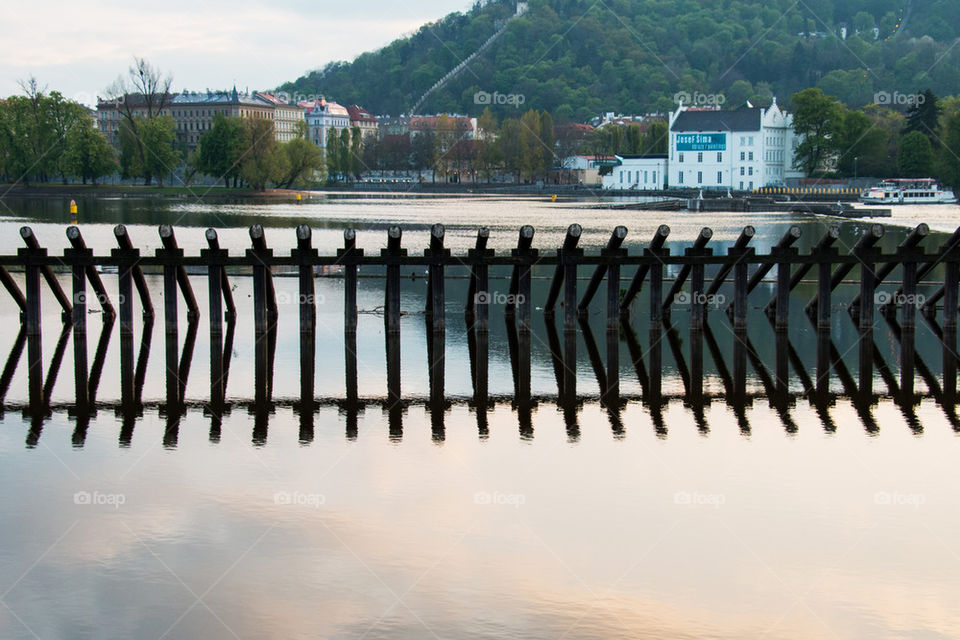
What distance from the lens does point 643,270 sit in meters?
25.5

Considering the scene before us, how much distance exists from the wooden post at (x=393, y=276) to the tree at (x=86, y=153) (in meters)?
127

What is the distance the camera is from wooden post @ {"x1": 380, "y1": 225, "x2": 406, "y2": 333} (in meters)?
22.6

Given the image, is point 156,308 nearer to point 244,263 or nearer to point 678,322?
→ point 244,263

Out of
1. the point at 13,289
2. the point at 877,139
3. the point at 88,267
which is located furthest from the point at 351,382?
the point at 877,139

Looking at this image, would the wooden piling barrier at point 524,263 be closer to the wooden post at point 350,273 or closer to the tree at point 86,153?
the wooden post at point 350,273

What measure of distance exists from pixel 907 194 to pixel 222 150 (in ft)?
258

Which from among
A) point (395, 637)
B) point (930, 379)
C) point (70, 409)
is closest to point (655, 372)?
point (930, 379)

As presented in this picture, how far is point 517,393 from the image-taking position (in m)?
18.9

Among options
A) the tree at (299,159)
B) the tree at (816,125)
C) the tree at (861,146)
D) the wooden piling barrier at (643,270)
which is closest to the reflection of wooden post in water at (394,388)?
the wooden piling barrier at (643,270)

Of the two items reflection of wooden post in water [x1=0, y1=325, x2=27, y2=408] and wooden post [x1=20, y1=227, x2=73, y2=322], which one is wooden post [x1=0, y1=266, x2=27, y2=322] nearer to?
A: reflection of wooden post in water [x1=0, y1=325, x2=27, y2=408]

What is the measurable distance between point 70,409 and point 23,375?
3.08 m

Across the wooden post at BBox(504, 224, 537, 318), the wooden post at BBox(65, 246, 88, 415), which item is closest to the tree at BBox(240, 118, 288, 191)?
the wooden post at BBox(65, 246, 88, 415)

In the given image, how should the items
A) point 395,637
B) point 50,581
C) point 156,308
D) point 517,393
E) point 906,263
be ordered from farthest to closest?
point 156,308 < point 906,263 < point 517,393 < point 50,581 < point 395,637

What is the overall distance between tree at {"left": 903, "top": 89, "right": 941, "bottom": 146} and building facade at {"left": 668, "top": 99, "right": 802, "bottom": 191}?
20.2 metres
